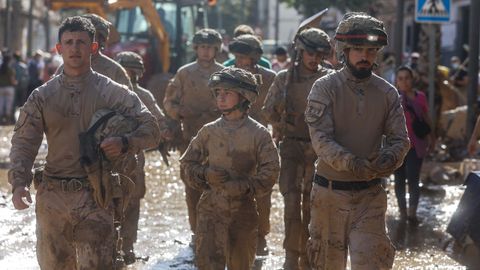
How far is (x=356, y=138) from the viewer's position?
673 cm

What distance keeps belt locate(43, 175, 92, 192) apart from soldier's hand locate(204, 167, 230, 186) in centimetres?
125

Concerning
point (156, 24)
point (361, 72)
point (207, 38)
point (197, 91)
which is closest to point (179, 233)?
point (197, 91)

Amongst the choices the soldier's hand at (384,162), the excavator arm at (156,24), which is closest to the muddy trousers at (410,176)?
the soldier's hand at (384,162)

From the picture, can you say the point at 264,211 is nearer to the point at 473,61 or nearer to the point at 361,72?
the point at 361,72

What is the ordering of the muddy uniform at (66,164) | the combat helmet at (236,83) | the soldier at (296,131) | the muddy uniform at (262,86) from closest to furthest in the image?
the muddy uniform at (66,164) → the combat helmet at (236,83) → the soldier at (296,131) → the muddy uniform at (262,86)

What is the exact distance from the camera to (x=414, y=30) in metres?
35.4

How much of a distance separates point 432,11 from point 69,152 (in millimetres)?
9845

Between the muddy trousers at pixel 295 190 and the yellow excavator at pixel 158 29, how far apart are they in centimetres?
1191

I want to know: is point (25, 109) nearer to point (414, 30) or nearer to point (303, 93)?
point (303, 93)

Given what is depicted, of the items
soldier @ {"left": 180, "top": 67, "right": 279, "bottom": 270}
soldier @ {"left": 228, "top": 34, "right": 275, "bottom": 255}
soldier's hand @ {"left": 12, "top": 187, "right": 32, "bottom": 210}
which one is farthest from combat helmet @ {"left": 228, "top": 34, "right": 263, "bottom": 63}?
soldier's hand @ {"left": 12, "top": 187, "right": 32, "bottom": 210}

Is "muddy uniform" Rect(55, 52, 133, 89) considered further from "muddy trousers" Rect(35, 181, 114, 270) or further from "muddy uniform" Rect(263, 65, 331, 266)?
"muddy trousers" Rect(35, 181, 114, 270)

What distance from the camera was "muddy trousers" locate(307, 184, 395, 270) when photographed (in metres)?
6.64

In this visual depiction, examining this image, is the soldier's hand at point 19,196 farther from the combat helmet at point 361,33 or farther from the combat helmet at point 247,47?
the combat helmet at point 247,47

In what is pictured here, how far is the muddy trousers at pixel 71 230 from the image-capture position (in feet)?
21.1
